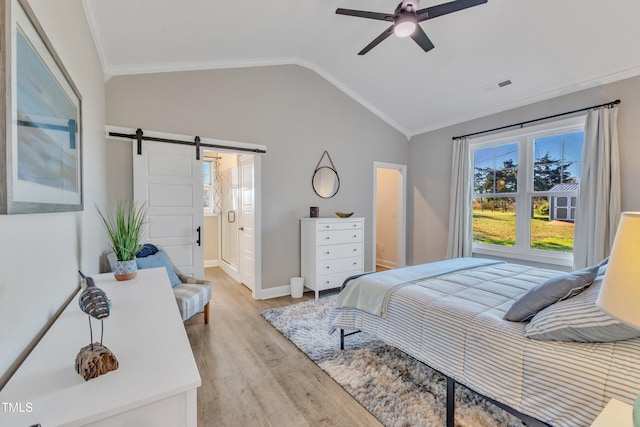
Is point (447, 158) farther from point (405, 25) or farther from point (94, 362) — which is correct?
point (94, 362)

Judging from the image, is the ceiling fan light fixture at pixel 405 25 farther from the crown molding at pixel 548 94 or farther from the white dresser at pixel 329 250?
the crown molding at pixel 548 94

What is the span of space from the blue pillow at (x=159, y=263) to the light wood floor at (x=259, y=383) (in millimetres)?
542

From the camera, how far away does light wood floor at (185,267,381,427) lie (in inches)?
66.4

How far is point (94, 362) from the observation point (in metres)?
0.77

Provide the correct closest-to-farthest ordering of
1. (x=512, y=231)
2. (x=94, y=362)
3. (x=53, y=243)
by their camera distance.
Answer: (x=94, y=362) → (x=53, y=243) → (x=512, y=231)

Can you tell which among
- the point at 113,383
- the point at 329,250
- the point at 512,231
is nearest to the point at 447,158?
the point at 512,231

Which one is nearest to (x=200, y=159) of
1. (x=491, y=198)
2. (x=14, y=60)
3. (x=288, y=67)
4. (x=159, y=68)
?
(x=159, y=68)

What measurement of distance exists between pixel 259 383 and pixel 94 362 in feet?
4.89

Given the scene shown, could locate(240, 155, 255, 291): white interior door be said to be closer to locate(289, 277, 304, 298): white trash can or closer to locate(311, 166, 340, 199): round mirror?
locate(289, 277, 304, 298): white trash can

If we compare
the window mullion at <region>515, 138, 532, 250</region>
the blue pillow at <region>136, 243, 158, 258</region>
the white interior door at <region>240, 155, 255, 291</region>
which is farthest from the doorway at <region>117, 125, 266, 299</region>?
the window mullion at <region>515, 138, 532, 250</region>

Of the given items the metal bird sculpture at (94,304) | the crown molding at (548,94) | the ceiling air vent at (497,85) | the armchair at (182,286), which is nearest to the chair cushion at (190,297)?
the armchair at (182,286)

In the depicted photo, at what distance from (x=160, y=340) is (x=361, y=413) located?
1350 millimetres

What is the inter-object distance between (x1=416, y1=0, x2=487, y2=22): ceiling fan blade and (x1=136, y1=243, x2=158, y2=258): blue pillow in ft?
10.4

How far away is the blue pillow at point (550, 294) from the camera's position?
4.62ft
